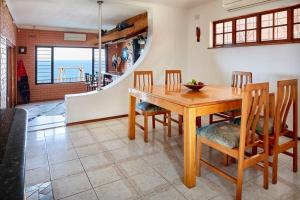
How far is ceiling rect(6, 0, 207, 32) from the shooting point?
14.4ft

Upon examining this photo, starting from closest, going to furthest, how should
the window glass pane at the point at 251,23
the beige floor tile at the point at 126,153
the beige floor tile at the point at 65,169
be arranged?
the beige floor tile at the point at 65,169, the beige floor tile at the point at 126,153, the window glass pane at the point at 251,23

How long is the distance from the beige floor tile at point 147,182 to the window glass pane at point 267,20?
2984mm

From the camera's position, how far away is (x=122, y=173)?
7.86ft

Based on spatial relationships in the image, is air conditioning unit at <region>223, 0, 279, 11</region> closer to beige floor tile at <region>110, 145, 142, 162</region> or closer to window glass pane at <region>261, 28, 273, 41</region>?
window glass pane at <region>261, 28, 273, 41</region>

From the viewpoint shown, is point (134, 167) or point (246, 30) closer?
point (134, 167)

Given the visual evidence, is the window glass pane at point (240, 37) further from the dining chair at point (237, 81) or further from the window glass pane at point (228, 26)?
the dining chair at point (237, 81)

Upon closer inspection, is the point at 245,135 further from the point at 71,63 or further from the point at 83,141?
the point at 71,63

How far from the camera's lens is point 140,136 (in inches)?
139

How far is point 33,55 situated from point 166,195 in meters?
6.99

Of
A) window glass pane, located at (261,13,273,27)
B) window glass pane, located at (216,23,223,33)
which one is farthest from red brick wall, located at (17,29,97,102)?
window glass pane, located at (261,13,273,27)

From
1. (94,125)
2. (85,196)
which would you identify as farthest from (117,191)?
(94,125)

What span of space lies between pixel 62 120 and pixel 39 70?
379 cm

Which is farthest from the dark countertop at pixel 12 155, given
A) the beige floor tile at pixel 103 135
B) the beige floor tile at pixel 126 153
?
the beige floor tile at pixel 103 135

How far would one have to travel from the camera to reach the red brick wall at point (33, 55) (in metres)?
7.12
